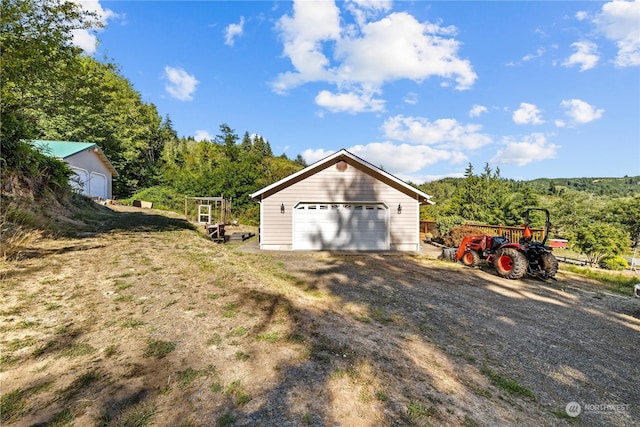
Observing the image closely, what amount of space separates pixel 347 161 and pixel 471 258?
6.27 metres

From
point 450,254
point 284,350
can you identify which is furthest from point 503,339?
point 450,254

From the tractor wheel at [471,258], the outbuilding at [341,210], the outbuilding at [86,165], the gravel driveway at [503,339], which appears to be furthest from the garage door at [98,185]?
the tractor wheel at [471,258]

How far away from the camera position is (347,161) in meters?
13.0

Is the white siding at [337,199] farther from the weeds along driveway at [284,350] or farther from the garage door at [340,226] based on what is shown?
the weeds along driveway at [284,350]

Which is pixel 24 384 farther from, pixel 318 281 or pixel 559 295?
pixel 559 295

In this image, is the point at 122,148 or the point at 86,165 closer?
the point at 86,165

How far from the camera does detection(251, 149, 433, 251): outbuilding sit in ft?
41.8

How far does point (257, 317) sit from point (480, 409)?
2988mm

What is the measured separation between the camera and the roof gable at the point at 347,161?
12562mm

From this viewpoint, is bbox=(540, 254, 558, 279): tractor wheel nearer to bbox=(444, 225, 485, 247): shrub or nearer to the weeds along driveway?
the weeds along driveway

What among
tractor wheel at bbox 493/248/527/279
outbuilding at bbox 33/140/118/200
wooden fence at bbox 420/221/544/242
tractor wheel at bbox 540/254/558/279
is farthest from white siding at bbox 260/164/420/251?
outbuilding at bbox 33/140/118/200

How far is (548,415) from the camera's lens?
3027 millimetres

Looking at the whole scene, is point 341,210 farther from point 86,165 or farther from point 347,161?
point 86,165

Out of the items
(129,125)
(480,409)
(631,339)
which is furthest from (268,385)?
(129,125)
